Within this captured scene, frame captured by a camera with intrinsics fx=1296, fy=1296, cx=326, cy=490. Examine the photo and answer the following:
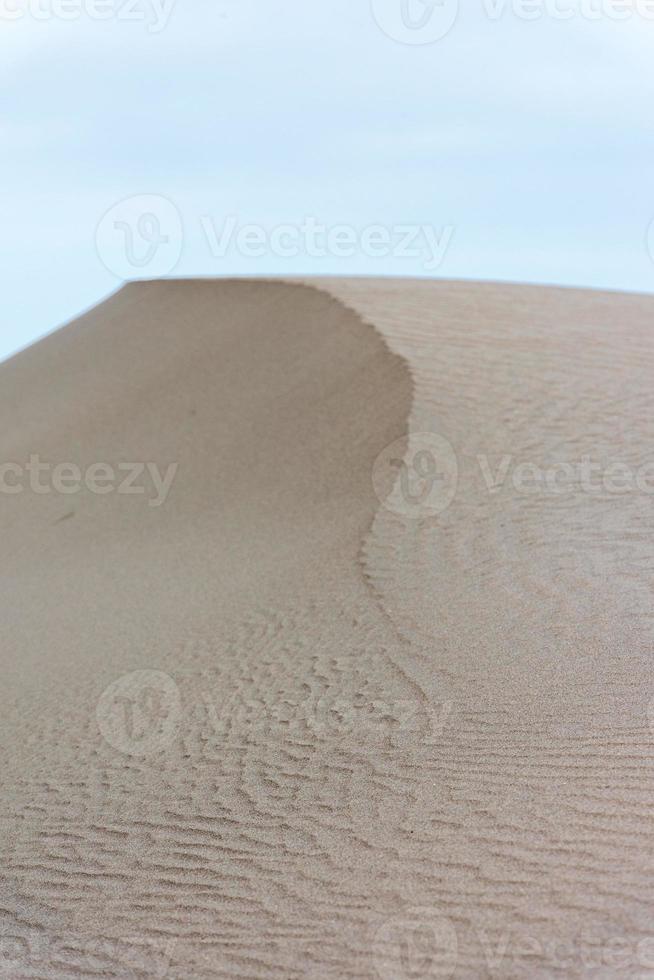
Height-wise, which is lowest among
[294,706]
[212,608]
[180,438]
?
[180,438]

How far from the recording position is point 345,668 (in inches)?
299

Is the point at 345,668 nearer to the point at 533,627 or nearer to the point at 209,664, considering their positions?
the point at 209,664

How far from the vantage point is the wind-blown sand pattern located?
5.00 meters

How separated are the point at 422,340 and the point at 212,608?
5.31m

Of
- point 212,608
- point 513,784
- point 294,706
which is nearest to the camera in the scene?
point 513,784

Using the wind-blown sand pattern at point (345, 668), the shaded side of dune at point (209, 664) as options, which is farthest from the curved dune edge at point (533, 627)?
the shaded side of dune at point (209, 664)

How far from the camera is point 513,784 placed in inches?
224

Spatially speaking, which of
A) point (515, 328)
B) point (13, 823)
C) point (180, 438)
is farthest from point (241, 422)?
point (13, 823)

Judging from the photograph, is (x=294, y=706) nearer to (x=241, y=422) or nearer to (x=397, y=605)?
(x=397, y=605)

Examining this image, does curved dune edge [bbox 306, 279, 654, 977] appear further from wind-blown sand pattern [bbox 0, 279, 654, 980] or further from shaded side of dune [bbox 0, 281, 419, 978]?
shaded side of dune [bbox 0, 281, 419, 978]

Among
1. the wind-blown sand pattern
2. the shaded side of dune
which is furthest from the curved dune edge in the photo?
the shaded side of dune

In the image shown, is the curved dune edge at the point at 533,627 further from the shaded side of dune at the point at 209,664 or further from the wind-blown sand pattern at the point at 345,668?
the shaded side of dune at the point at 209,664

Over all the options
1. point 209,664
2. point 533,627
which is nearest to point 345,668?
point 209,664

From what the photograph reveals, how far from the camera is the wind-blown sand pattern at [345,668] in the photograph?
5.00 m
